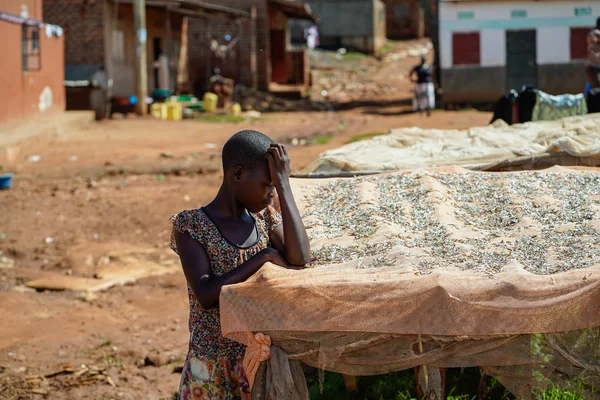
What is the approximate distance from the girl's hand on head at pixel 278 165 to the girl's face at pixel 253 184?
33 mm

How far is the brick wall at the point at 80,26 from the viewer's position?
21375 millimetres

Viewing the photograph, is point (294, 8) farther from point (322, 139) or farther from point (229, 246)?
point (229, 246)

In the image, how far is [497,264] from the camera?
2973 mm

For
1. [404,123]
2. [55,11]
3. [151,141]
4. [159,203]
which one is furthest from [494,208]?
[55,11]

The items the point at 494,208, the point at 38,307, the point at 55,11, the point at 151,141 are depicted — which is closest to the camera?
the point at 494,208

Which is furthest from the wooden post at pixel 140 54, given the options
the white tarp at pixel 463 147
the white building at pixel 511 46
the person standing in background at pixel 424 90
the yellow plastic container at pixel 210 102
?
the white tarp at pixel 463 147

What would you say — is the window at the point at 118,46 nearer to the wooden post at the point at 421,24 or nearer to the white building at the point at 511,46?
the white building at the point at 511,46

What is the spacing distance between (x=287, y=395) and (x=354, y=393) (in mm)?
1621

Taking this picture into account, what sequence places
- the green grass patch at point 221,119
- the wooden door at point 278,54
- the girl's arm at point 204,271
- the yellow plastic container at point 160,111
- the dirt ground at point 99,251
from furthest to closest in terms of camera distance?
the wooden door at point 278,54 → the yellow plastic container at point 160,111 → the green grass patch at point 221,119 → the dirt ground at point 99,251 → the girl's arm at point 204,271

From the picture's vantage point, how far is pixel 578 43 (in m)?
23.1

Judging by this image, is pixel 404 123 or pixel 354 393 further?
pixel 404 123

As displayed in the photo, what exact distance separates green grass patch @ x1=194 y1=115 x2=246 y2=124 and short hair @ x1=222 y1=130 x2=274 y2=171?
57.1 ft

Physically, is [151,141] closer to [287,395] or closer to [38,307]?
[38,307]

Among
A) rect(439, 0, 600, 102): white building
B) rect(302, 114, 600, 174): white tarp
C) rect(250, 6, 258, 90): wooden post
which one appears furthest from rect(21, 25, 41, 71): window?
rect(439, 0, 600, 102): white building
